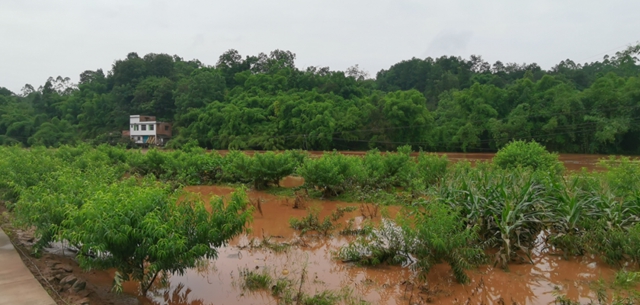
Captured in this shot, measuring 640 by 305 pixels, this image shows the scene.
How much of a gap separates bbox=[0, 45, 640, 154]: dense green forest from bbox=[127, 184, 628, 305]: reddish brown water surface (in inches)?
→ 699

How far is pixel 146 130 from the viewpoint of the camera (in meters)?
45.9

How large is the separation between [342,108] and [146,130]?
74.7ft

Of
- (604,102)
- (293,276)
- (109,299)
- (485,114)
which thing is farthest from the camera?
(485,114)

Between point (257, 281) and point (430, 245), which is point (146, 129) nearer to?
point (257, 281)

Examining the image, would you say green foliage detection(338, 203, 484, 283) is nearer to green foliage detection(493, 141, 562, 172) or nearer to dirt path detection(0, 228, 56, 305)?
dirt path detection(0, 228, 56, 305)

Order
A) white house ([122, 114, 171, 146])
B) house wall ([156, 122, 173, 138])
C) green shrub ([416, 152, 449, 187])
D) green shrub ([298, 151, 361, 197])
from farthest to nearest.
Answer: house wall ([156, 122, 173, 138])
white house ([122, 114, 171, 146])
green shrub ([416, 152, 449, 187])
green shrub ([298, 151, 361, 197])

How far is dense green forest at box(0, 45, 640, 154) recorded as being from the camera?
30.8 meters

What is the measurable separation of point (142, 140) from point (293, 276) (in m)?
43.8

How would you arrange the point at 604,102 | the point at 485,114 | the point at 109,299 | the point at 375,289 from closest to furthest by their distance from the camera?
the point at 109,299
the point at 375,289
the point at 604,102
the point at 485,114

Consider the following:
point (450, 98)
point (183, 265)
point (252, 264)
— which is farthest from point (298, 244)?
point (450, 98)

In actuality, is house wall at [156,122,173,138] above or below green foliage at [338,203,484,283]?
above

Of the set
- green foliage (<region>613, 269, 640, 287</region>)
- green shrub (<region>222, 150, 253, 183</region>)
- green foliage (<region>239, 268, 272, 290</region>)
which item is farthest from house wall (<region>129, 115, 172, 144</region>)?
green foliage (<region>613, 269, 640, 287</region>)

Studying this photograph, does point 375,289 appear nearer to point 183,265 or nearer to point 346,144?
point 183,265

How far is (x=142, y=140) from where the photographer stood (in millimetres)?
45969
